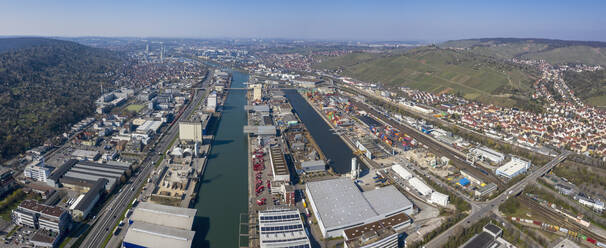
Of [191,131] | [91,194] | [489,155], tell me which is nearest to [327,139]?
[191,131]

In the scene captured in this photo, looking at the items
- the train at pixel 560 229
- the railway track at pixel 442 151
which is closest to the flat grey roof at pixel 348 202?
the train at pixel 560 229

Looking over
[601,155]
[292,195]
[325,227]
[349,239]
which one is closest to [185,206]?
[292,195]

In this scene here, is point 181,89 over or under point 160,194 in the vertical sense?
over

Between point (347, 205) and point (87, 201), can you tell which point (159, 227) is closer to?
point (87, 201)

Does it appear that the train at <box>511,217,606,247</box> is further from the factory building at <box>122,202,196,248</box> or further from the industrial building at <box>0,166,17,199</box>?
the industrial building at <box>0,166,17,199</box>

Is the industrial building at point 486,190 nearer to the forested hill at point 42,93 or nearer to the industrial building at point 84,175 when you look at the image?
the industrial building at point 84,175

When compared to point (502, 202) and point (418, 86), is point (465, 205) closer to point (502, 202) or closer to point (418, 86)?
point (502, 202)
